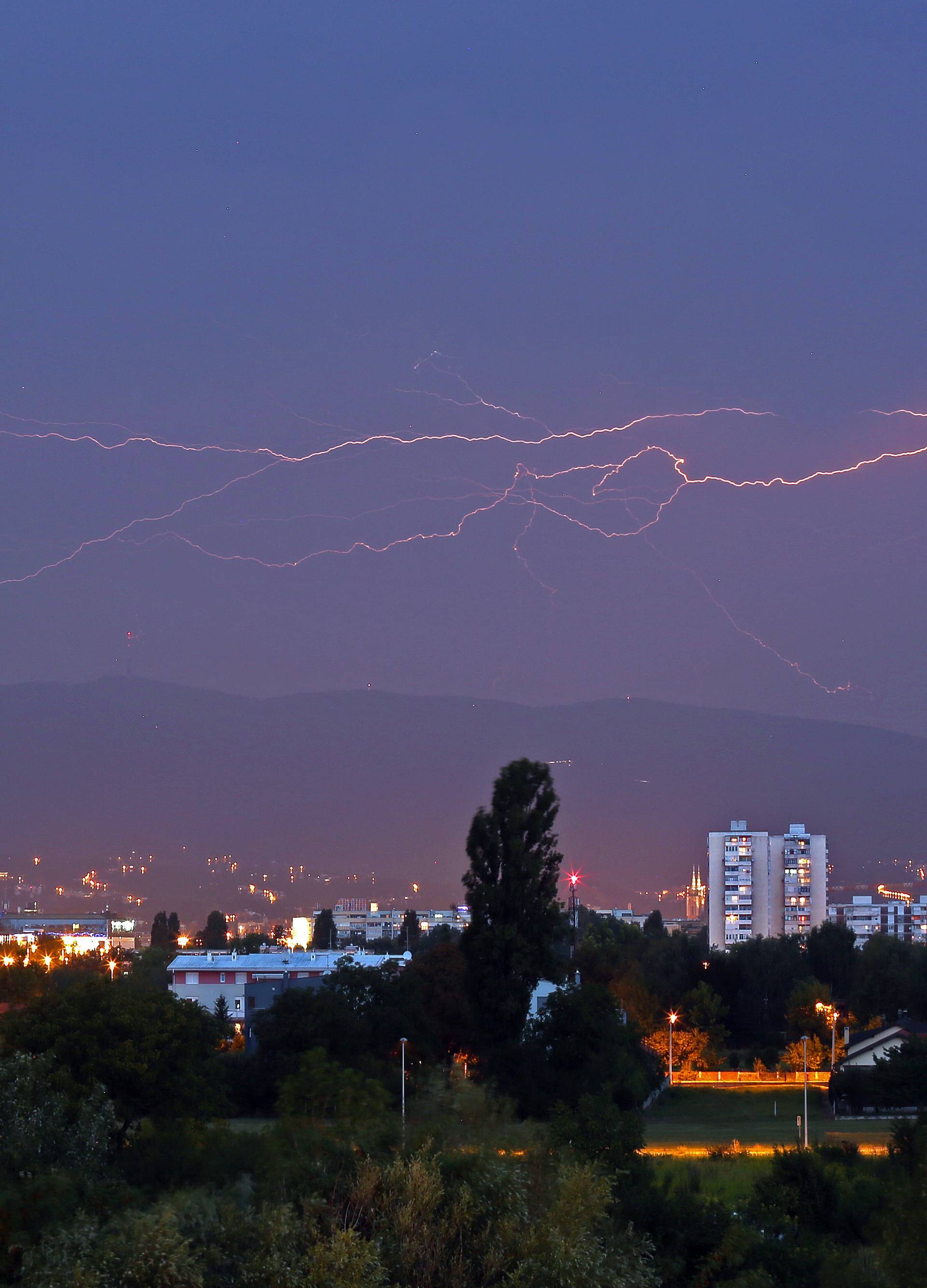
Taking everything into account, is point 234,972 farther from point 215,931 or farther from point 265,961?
point 215,931

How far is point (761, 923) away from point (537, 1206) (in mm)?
120268

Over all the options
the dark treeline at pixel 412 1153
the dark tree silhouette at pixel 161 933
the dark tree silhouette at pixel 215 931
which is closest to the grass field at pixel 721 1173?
the dark treeline at pixel 412 1153

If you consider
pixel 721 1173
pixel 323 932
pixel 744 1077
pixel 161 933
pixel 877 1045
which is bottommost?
pixel 744 1077

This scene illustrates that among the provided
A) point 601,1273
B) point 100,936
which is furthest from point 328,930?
point 601,1273

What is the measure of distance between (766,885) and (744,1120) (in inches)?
3663

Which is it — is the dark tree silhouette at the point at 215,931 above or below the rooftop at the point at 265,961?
below

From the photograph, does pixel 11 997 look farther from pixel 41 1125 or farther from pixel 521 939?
pixel 41 1125

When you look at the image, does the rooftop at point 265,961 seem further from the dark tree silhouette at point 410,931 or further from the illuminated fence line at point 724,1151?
the dark tree silhouette at point 410,931

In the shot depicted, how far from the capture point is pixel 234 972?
5600 cm

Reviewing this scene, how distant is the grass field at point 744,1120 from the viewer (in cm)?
3284

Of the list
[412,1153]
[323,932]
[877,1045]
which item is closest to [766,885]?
[323,932]

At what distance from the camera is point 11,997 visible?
168ft

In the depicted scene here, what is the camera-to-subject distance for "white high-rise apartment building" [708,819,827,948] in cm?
12781

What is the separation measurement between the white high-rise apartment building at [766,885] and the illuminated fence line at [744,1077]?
76.9 m
